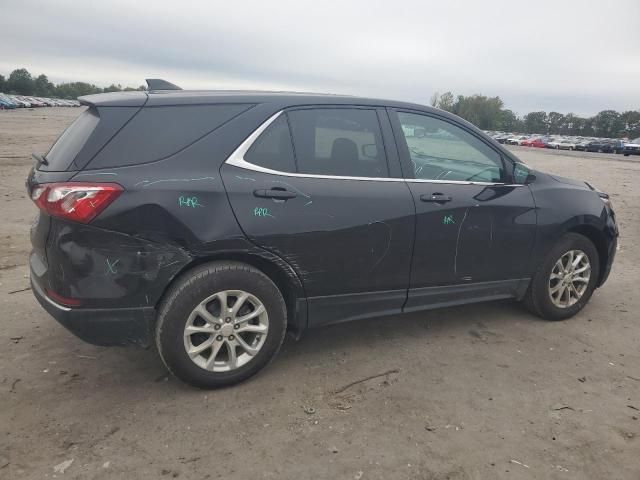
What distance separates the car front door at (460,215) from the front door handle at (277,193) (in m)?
0.92

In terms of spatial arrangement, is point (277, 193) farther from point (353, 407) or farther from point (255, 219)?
point (353, 407)

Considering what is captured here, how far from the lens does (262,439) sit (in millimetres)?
2773

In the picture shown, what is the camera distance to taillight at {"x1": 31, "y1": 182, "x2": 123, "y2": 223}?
110 inches

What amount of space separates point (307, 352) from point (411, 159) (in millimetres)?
1575

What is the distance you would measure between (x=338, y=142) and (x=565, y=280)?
7.77 ft

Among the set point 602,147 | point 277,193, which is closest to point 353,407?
point 277,193

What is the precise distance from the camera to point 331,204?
3.33 metres

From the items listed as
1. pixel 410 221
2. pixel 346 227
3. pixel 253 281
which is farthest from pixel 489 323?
pixel 253 281

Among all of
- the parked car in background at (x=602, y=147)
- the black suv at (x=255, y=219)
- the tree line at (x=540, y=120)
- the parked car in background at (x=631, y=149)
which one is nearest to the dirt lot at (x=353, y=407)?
the black suv at (x=255, y=219)

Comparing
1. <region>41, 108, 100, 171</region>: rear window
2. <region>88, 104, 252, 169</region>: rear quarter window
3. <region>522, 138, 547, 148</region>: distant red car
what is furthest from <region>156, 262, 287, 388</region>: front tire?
<region>522, 138, 547, 148</region>: distant red car

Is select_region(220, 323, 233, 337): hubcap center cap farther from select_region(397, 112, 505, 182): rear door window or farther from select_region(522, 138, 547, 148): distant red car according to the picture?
→ select_region(522, 138, 547, 148): distant red car

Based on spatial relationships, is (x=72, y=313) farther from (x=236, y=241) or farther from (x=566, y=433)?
(x=566, y=433)

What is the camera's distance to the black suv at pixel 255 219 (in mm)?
2893

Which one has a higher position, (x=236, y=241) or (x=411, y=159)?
(x=411, y=159)
